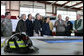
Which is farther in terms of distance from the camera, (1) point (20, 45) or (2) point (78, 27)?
(2) point (78, 27)

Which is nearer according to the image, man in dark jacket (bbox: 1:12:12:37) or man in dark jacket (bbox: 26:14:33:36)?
man in dark jacket (bbox: 1:12:12:37)

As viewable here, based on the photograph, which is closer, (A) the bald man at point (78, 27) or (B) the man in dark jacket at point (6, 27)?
(B) the man in dark jacket at point (6, 27)

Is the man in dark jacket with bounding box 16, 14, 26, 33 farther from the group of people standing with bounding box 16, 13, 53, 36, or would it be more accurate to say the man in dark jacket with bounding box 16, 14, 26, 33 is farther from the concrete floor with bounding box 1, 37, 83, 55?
the concrete floor with bounding box 1, 37, 83, 55

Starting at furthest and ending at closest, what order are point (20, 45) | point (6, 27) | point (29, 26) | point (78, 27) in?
point (78, 27) < point (29, 26) < point (6, 27) < point (20, 45)

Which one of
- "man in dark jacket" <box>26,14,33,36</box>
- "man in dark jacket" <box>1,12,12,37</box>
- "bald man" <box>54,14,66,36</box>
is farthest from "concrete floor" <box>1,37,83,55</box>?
"bald man" <box>54,14,66,36</box>

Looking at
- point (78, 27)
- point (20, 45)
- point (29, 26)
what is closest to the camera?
point (20, 45)

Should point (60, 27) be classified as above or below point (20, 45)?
above

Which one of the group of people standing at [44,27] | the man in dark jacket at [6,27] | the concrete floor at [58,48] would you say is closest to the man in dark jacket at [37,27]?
the group of people standing at [44,27]

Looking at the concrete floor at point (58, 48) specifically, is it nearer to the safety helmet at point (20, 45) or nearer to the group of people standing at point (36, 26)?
the safety helmet at point (20, 45)

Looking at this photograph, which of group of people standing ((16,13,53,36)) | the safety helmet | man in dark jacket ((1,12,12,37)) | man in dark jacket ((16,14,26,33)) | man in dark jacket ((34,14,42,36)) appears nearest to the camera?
the safety helmet

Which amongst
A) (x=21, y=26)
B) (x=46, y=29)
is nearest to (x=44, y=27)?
(x=46, y=29)

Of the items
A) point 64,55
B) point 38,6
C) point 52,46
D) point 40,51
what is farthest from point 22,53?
point 38,6

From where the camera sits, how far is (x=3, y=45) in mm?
1659

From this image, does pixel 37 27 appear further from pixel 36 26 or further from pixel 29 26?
pixel 29 26
